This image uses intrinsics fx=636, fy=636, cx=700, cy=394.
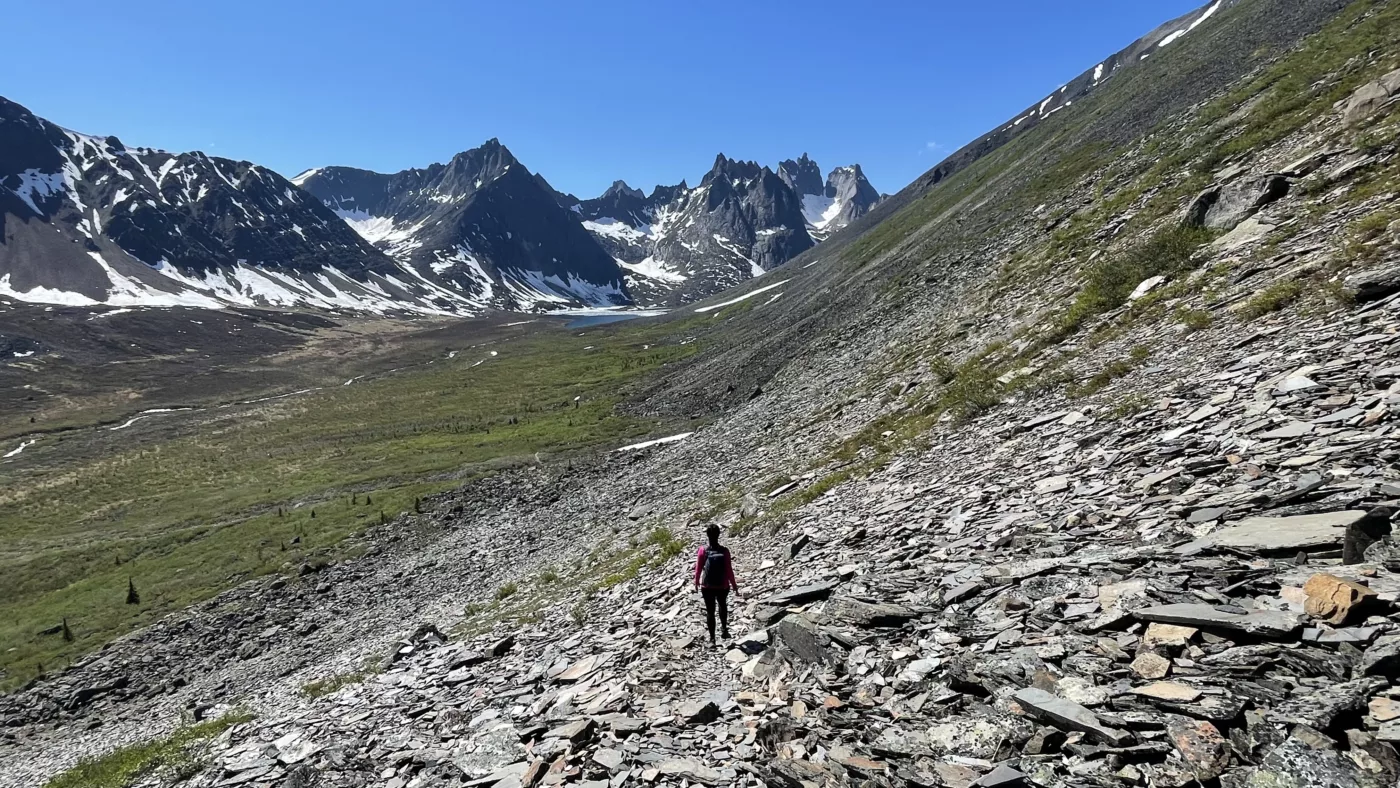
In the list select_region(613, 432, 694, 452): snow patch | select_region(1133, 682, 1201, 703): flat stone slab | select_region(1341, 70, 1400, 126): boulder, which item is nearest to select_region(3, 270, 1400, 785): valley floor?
select_region(1133, 682, 1201, 703): flat stone slab

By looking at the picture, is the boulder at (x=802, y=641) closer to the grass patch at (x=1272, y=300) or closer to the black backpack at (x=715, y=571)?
the black backpack at (x=715, y=571)

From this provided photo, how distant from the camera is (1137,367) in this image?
1653 cm

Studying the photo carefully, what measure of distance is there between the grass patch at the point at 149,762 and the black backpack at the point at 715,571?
41.4 feet

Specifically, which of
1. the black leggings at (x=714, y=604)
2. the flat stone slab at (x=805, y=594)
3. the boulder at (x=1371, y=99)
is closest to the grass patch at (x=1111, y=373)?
the flat stone slab at (x=805, y=594)

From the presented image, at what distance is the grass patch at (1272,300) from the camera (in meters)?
15.1

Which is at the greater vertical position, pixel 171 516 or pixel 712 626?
pixel 171 516

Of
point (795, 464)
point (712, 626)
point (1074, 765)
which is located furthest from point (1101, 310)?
point (1074, 765)

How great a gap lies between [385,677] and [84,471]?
69250mm

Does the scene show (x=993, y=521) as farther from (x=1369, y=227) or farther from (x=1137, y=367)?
(x=1369, y=227)

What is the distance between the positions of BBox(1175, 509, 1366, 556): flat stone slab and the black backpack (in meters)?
7.07

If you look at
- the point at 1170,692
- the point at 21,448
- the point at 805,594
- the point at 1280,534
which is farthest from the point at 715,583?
the point at 21,448

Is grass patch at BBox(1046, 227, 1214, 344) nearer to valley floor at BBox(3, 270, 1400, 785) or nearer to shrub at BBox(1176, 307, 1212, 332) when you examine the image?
shrub at BBox(1176, 307, 1212, 332)

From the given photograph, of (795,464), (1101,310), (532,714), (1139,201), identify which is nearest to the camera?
(532,714)

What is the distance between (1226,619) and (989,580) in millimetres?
3246
